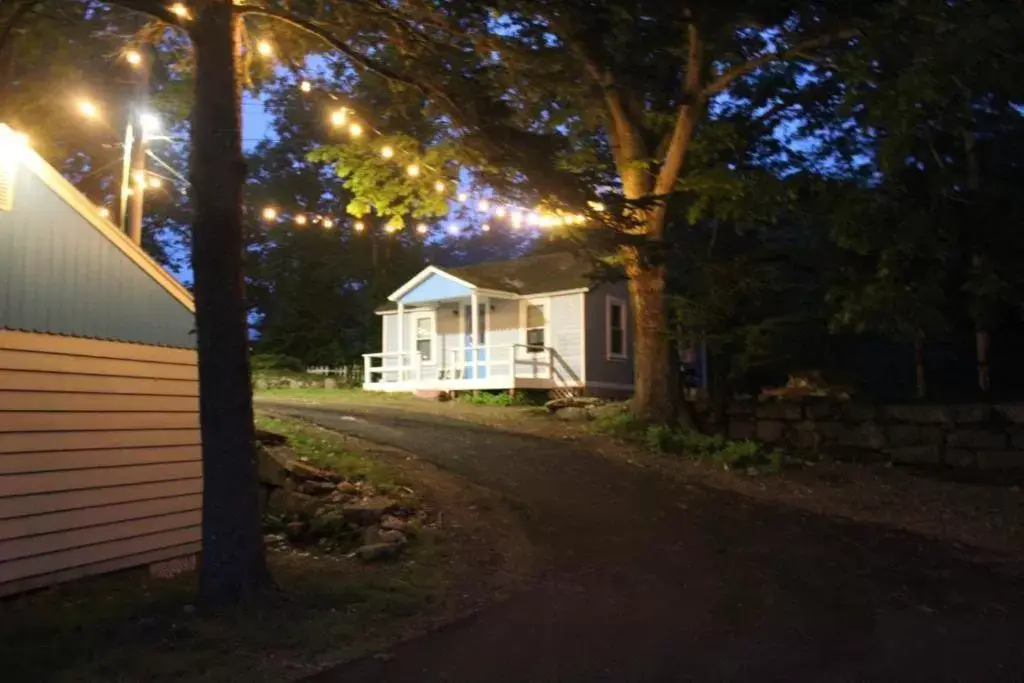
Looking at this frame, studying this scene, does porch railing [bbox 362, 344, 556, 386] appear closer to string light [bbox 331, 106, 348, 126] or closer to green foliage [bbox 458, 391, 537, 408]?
green foliage [bbox 458, 391, 537, 408]

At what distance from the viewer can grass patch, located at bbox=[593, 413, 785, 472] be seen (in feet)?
43.9

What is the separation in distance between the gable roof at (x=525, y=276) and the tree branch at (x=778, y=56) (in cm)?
895

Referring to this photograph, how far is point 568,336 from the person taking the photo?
23.3 meters

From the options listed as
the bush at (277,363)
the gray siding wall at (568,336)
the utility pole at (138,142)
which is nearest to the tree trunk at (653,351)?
the gray siding wall at (568,336)

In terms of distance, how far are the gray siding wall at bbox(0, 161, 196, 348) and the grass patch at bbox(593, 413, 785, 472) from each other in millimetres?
8092

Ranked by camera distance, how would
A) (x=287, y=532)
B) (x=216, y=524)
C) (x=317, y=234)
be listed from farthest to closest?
1. (x=317, y=234)
2. (x=287, y=532)
3. (x=216, y=524)

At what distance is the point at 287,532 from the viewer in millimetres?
9094

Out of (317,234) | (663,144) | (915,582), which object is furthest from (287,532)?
(317,234)

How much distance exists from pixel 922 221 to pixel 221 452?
10.6m

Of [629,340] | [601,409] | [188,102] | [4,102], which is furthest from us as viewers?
[629,340]

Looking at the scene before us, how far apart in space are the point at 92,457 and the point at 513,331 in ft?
55.6

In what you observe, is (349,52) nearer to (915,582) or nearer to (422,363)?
(915,582)

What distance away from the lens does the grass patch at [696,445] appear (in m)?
13.4

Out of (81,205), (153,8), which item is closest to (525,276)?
(81,205)
